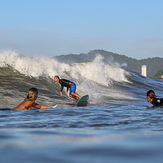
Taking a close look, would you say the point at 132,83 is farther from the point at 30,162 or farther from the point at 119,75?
the point at 30,162

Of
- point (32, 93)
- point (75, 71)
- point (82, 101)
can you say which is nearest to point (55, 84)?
point (75, 71)

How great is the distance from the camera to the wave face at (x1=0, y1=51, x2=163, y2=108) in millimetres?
13086

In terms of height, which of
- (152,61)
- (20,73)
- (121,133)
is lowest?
(121,133)

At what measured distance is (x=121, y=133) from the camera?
4.25 m

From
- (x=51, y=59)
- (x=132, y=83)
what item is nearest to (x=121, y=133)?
(x=51, y=59)

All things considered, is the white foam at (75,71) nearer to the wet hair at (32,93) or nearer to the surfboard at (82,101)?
the surfboard at (82,101)

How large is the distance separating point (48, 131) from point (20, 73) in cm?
1317

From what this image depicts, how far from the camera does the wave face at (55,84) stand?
A: 13.1 meters

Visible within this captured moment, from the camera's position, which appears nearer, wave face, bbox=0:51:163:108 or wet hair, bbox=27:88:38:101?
wet hair, bbox=27:88:38:101

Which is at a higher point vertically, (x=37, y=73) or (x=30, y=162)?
(x=37, y=73)

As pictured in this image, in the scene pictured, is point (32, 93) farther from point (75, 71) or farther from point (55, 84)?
point (75, 71)

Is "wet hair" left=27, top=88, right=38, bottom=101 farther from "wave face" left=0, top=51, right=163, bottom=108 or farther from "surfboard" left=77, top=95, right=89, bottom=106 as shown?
"surfboard" left=77, top=95, right=89, bottom=106

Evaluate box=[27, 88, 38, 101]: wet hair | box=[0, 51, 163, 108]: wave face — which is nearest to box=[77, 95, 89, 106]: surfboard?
box=[0, 51, 163, 108]: wave face

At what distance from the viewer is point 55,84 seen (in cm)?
1652
